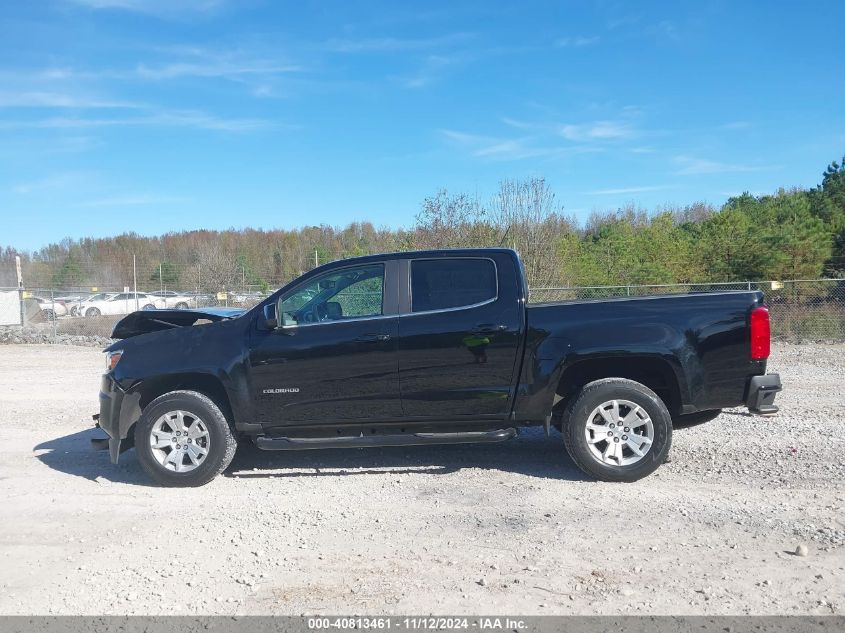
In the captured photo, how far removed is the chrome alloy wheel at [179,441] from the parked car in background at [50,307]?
16.4 meters

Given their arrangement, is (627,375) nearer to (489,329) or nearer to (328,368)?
(489,329)

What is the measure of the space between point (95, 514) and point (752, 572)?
4579 mm

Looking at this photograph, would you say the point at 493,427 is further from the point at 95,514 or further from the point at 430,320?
the point at 95,514

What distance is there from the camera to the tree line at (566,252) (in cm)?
2142

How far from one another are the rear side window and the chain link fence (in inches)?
246

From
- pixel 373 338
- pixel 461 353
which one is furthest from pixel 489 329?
pixel 373 338

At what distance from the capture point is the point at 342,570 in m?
4.11

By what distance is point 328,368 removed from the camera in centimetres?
579

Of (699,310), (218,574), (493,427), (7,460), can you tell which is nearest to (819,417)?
(699,310)

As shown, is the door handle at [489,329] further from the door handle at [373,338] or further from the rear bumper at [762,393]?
the rear bumper at [762,393]

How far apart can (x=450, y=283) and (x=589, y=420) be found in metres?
1.63

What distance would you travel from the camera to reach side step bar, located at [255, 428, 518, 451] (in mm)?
5746

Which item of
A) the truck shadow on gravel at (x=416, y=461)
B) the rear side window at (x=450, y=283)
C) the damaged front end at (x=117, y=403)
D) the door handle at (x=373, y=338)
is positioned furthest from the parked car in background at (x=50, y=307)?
the rear side window at (x=450, y=283)

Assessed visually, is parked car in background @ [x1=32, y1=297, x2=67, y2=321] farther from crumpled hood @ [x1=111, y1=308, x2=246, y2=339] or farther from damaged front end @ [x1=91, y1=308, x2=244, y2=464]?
damaged front end @ [x1=91, y1=308, x2=244, y2=464]
